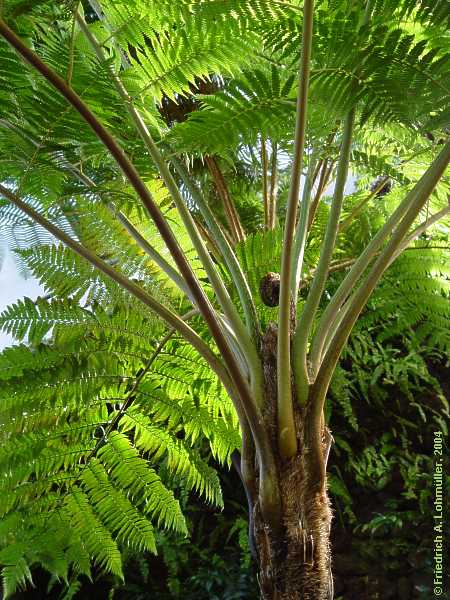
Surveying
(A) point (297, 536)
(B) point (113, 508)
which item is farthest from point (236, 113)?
(B) point (113, 508)

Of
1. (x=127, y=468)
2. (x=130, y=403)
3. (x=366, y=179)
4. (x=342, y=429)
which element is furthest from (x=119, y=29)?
(x=342, y=429)

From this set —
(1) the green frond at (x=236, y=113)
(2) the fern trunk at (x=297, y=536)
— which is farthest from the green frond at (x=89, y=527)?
(1) the green frond at (x=236, y=113)

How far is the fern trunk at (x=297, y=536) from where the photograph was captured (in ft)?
2.86

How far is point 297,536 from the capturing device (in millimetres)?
888

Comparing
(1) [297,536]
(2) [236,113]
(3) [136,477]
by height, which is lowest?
(1) [297,536]

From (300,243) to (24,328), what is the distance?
0.69m

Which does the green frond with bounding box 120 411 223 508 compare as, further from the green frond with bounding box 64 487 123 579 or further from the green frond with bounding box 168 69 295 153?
the green frond with bounding box 168 69 295 153

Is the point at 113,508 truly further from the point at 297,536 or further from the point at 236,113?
the point at 236,113

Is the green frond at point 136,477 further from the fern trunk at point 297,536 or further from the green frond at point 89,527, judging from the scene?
the fern trunk at point 297,536

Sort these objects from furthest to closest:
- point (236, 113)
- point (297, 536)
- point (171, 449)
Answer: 1. point (171, 449)
2. point (236, 113)
3. point (297, 536)

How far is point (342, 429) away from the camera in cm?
252

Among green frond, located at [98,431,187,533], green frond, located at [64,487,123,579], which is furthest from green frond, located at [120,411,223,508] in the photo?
green frond, located at [64,487,123,579]

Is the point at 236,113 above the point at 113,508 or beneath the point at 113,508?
above

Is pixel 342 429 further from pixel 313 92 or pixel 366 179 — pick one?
pixel 313 92
